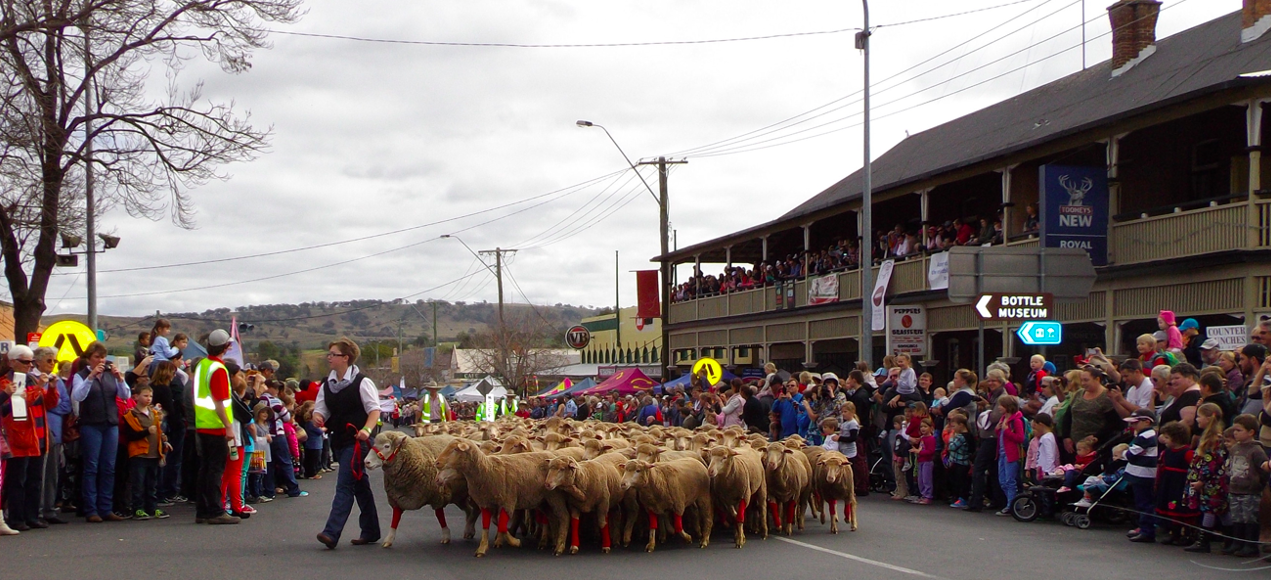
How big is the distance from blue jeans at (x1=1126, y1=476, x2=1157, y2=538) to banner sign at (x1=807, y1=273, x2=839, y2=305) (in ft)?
64.3

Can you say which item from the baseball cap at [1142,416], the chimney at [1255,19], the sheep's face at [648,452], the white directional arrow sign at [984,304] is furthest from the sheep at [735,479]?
the chimney at [1255,19]

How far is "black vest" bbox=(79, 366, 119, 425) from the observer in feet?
41.8

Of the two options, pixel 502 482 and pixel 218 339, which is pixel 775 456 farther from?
pixel 218 339

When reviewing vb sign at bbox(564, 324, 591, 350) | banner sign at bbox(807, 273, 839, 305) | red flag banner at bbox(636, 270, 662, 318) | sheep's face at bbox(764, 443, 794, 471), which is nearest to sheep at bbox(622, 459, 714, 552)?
sheep's face at bbox(764, 443, 794, 471)

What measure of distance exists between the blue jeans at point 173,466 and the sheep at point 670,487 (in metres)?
6.63

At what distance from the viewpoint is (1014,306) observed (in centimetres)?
1880

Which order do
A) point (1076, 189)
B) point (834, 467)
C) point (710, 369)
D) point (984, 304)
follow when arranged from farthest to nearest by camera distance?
point (710, 369) < point (1076, 189) < point (984, 304) < point (834, 467)

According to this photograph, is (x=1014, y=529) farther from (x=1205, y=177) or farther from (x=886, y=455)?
(x=1205, y=177)

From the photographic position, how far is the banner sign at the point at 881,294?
26906 millimetres

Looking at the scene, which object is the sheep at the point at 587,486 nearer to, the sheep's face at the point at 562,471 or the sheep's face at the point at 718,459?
the sheep's face at the point at 562,471

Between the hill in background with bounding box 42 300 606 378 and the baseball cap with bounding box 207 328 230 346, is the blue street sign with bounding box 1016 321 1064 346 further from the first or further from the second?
the hill in background with bounding box 42 300 606 378

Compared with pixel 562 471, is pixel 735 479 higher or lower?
lower

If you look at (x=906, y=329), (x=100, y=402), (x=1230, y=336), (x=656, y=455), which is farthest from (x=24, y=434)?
(x=906, y=329)

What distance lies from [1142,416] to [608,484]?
5.96 meters
